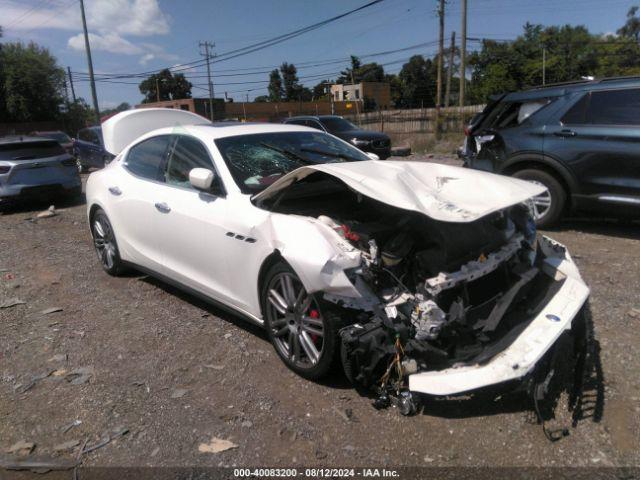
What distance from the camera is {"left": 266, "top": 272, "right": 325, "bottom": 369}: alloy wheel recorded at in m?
3.09

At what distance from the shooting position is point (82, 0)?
30.5 metres

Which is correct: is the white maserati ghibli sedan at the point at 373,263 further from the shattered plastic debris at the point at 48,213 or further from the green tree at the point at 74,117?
the green tree at the point at 74,117

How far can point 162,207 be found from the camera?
171 inches

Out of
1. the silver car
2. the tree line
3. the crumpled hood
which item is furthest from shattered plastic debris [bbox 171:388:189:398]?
the tree line

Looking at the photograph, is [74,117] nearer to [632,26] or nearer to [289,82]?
[289,82]

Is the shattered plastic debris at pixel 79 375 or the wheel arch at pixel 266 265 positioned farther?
the shattered plastic debris at pixel 79 375

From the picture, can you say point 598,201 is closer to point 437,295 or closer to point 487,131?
point 487,131

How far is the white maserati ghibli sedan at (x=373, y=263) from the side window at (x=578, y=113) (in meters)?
3.23

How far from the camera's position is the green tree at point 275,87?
103 meters

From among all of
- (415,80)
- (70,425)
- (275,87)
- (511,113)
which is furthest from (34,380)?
(275,87)

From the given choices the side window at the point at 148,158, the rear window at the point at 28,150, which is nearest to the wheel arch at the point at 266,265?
the side window at the point at 148,158

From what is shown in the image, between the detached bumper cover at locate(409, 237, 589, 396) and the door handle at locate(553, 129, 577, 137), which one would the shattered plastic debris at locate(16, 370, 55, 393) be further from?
the door handle at locate(553, 129, 577, 137)

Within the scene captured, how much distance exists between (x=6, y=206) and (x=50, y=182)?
3.77ft

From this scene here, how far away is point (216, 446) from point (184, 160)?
8.26 ft
